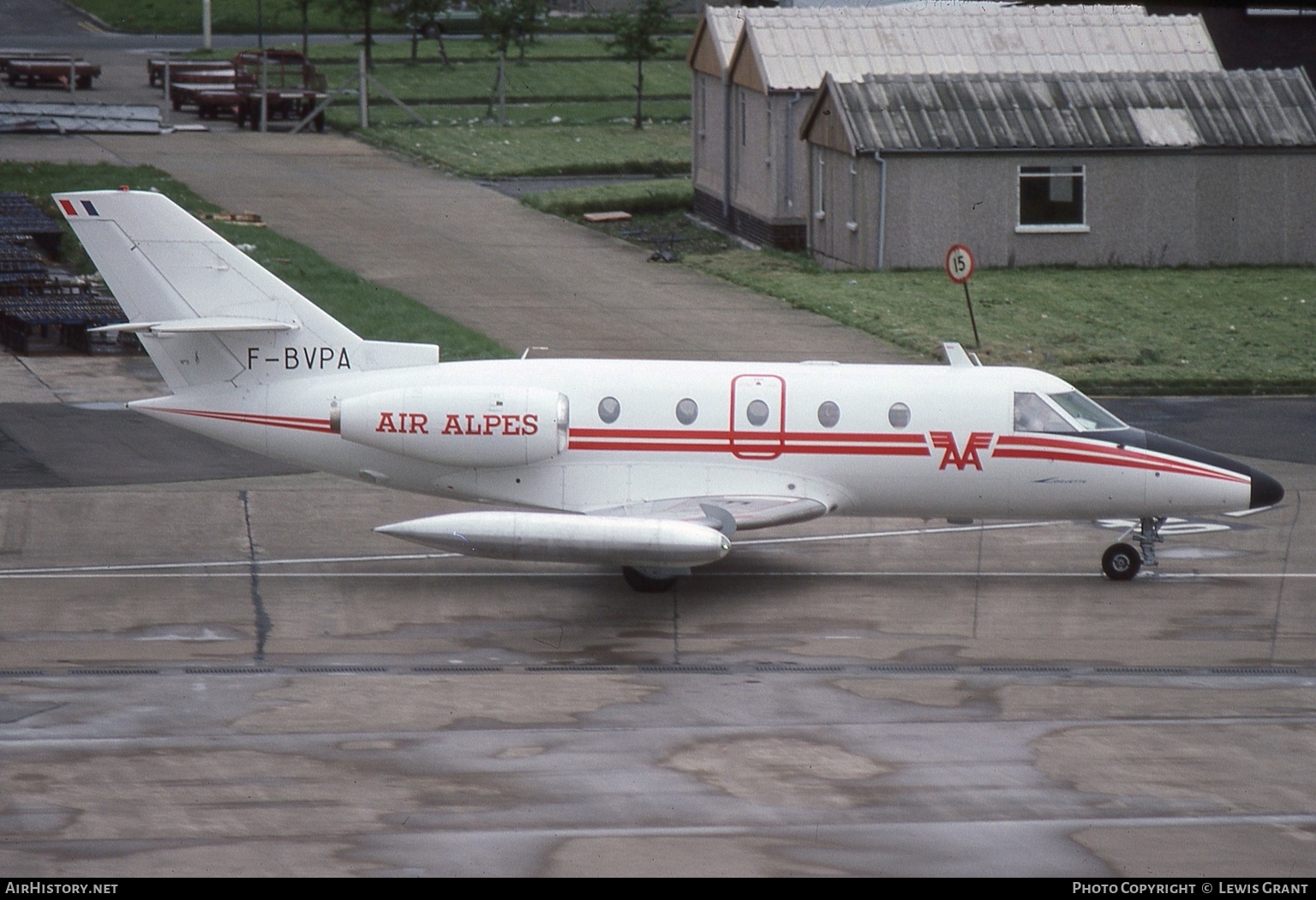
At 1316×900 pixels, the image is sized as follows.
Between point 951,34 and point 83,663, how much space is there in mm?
29098

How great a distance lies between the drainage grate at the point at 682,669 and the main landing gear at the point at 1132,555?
18.1ft

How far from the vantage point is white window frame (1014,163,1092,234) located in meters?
36.7

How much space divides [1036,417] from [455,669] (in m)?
7.12

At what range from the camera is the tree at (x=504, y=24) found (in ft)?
187

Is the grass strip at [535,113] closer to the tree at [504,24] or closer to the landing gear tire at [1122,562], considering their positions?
the tree at [504,24]

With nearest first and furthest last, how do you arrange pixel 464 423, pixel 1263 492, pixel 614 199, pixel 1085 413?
pixel 464 423 → pixel 1263 492 → pixel 1085 413 → pixel 614 199

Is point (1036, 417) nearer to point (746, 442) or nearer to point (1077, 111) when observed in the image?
point (746, 442)

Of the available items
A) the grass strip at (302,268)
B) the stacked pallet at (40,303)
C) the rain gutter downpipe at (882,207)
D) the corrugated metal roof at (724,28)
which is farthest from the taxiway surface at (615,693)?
the corrugated metal roof at (724,28)

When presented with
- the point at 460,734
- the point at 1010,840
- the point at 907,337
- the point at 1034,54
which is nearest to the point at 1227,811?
the point at 1010,840

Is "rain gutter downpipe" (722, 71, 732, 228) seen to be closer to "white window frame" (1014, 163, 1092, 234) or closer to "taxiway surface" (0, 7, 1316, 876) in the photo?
"white window frame" (1014, 163, 1092, 234)

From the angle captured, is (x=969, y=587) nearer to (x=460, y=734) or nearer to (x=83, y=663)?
(x=460, y=734)

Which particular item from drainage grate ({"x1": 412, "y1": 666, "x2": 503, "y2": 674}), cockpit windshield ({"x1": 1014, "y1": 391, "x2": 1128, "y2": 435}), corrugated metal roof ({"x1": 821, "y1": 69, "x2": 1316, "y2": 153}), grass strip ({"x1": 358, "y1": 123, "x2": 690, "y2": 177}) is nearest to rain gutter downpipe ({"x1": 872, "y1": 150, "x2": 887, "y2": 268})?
corrugated metal roof ({"x1": 821, "y1": 69, "x2": 1316, "y2": 153})

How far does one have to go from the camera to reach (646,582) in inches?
733

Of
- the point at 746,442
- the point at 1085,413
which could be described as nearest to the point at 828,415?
the point at 746,442
